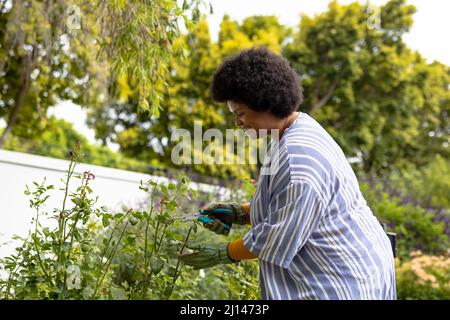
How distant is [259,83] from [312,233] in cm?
49

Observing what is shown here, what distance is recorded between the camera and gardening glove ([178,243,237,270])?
6.27ft

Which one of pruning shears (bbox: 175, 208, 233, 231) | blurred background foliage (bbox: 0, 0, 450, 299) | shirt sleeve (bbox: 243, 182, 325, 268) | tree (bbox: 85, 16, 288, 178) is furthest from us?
tree (bbox: 85, 16, 288, 178)

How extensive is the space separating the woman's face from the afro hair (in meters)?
0.02

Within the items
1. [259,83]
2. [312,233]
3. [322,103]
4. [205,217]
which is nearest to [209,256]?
[205,217]

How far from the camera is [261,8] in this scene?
42.9 ft

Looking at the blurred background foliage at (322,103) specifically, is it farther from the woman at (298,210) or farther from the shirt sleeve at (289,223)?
the shirt sleeve at (289,223)

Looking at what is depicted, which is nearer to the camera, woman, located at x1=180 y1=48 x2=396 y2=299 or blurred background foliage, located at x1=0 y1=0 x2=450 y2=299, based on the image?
woman, located at x1=180 y1=48 x2=396 y2=299

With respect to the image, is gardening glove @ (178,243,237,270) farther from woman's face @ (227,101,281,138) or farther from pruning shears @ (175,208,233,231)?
woman's face @ (227,101,281,138)

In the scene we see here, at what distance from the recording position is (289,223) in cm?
162

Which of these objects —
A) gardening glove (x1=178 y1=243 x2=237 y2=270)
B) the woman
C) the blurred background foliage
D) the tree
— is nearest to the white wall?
gardening glove (x1=178 y1=243 x2=237 y2=270)

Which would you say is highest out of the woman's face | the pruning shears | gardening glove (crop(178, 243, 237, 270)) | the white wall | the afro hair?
the white wall

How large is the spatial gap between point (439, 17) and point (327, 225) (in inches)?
444

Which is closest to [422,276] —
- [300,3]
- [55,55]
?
[55,55]

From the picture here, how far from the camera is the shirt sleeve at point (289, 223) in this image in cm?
162
